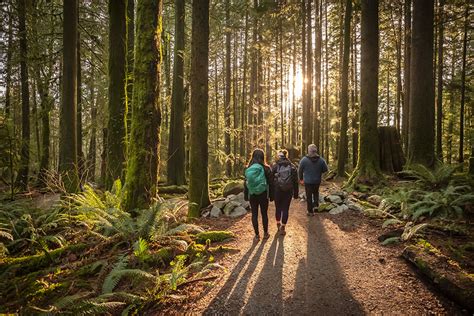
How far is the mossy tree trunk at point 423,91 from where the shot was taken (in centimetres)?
969

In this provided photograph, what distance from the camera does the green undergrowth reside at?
355 cm

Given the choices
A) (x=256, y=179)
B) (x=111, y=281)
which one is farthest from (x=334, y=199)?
(x=111, y=281)

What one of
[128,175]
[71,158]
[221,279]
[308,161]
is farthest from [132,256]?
[308,161]

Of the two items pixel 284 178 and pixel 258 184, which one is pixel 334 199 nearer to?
pixel 284 178

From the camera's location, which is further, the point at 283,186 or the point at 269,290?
the point at 283,186

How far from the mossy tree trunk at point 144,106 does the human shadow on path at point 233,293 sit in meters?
2.76

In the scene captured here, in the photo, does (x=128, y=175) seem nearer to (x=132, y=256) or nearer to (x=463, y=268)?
(x=132, y=256)

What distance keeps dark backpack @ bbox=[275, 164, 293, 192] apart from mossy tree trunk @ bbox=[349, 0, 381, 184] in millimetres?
5331

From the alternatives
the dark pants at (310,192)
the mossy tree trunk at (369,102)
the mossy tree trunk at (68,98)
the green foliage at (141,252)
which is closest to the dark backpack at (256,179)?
the green foliage at (141,252)

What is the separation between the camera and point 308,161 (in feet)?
27.5

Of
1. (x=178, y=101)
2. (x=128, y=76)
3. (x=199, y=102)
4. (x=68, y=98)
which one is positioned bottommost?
(x=199, y=102)

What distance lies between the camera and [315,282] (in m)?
4.08

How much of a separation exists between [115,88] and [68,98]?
1.37 m

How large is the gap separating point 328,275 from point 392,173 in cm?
860
